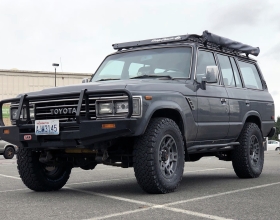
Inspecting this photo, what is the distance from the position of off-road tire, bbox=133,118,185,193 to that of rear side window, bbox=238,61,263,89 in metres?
3.12

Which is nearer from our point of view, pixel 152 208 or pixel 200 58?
pixel 152 208

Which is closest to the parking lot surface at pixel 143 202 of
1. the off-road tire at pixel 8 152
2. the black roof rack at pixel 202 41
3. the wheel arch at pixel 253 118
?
the wheel arch at pixel 253 118

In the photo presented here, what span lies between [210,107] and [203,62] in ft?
2.46

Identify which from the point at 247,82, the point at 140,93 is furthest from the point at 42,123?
the point at 247,82


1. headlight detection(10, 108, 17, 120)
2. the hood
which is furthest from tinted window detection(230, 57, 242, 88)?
headlight detection(10, 108, 17, 120)

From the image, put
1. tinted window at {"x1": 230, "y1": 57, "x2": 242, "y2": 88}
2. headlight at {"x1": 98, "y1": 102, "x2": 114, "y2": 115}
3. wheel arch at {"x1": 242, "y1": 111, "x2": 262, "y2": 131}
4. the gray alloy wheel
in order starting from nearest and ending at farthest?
headlight at {"x1": 98, "y1": 102, "x2": 114, "y2": 115}
the gray alloy wheel
wheel arch at {"x1": 242, "y1": 111, "x2": 262, "y2": 131}
tinted window at {"x1": 230, "y1": 57, "x2": 242, "y2": 88}

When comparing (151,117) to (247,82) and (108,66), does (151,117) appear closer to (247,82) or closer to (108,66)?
(108,66)

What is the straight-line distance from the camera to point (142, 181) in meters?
5.99

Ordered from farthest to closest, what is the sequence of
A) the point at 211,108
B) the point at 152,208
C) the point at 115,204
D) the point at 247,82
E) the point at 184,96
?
the point at 247,82, the point at 211,108, the point at 184,96, the point at 115,204, the point at 152,208

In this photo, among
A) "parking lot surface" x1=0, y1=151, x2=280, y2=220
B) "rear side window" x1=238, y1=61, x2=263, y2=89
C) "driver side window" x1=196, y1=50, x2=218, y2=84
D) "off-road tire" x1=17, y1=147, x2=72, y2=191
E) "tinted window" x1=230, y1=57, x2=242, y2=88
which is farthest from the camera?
"rear side window" x1=238, y1=61, x2=263, y2=89

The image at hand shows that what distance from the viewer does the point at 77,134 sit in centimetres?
584

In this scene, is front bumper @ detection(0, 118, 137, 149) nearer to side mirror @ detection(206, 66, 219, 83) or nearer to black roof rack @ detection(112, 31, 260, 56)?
side mirror @ detection(206, 66, 219, 83)

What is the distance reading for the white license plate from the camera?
6035mm

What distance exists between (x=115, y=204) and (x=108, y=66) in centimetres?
317
